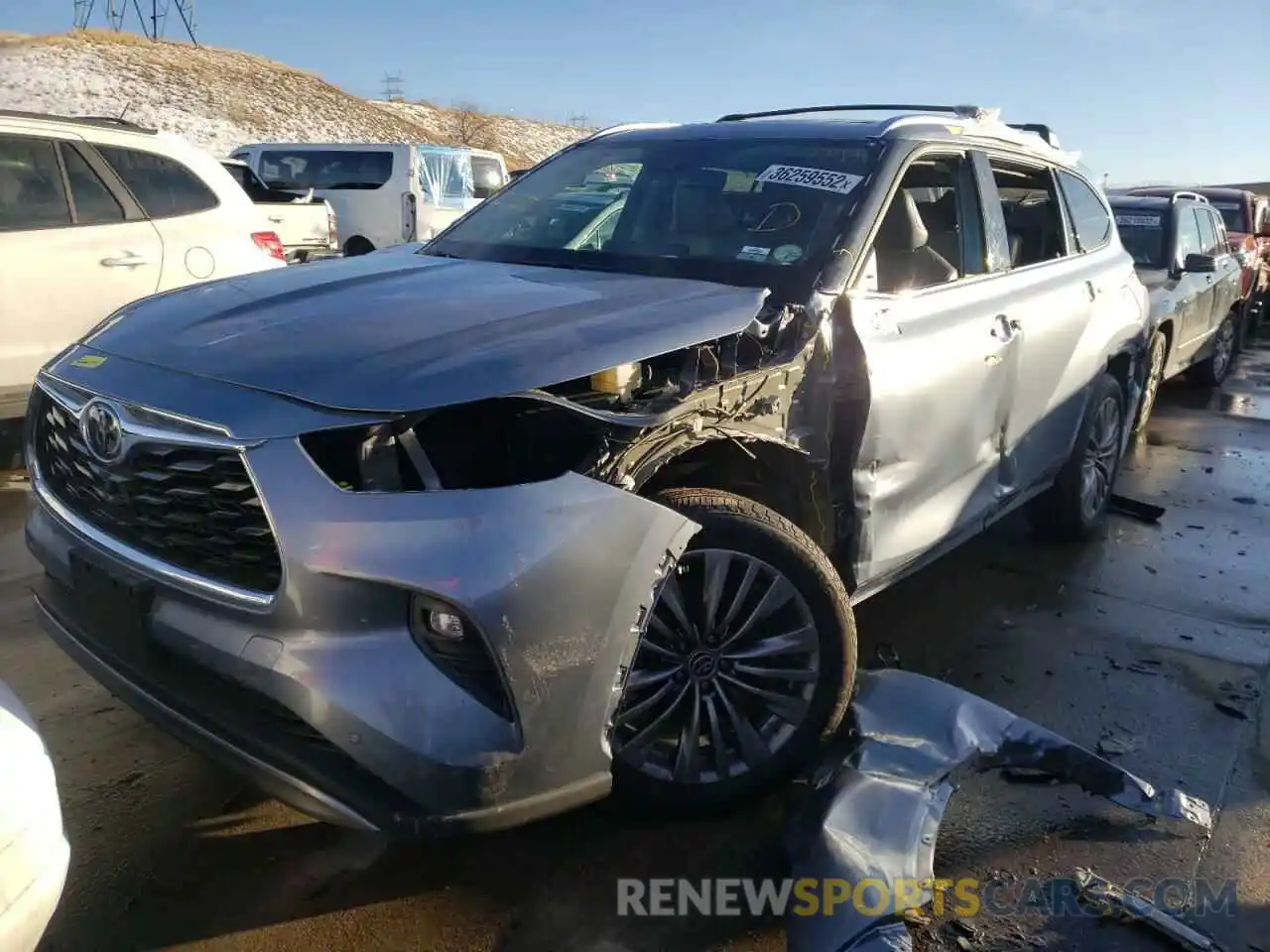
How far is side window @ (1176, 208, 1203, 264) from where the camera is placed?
25.7 feet

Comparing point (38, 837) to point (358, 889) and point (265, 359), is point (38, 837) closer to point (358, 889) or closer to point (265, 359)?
point (358, 889)

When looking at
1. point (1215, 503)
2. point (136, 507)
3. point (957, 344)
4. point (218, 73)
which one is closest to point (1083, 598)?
point (957, 344)

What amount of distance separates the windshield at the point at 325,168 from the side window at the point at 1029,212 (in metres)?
11.0

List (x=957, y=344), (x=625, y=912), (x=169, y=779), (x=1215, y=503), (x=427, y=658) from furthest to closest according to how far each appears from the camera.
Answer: (x=1215, y=503) → (x=957, y=344) → (x=169, y=779) → (x=625, y=912) → (x=427, y=658)

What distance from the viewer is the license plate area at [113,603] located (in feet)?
7.20

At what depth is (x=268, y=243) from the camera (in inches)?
251

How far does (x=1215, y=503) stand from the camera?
5.85 meters

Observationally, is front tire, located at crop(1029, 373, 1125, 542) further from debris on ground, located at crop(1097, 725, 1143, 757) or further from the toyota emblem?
the toyota emblem

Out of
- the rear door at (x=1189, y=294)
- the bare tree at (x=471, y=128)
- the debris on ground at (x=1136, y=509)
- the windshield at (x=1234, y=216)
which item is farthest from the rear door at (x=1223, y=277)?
the bare tree at (x=471, y=128)

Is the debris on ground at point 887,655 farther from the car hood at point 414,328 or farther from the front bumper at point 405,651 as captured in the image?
the front bumper at point 405,651

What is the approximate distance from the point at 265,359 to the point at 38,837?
1.06 metres

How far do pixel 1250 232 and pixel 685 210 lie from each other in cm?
1118

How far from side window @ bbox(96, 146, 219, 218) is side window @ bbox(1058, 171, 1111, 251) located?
4859mm

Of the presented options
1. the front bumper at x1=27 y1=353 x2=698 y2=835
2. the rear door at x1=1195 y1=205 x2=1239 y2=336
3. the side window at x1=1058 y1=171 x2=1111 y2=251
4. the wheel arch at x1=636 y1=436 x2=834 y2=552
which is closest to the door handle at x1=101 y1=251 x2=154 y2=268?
the front bumper at x1=27 y1=353 x2=698 y2=835
